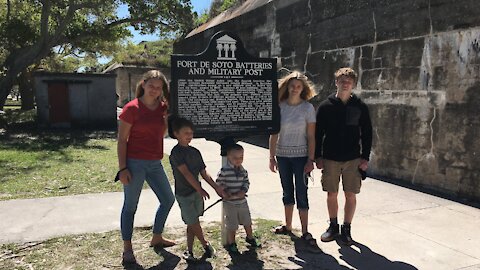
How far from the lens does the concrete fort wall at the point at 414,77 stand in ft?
20.0

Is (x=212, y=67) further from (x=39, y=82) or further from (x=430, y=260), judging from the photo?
(x=39, y=82)

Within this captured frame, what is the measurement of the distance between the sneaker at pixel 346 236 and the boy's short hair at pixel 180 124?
6.60ft

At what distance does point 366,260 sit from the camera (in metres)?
4.06

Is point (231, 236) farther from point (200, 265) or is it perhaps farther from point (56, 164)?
point (56, 164)

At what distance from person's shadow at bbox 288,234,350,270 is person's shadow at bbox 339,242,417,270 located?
15cm

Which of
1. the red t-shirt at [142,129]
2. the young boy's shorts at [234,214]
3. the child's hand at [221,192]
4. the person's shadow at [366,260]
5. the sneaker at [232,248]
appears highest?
the red t-shirt at [142,129]

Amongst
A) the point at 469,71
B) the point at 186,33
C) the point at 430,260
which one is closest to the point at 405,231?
the point at 430,260

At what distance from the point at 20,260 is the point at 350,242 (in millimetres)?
3245

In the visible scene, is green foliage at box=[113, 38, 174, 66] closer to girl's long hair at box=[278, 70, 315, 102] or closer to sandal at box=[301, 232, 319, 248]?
girl's long hair at box=[278, 70, 315, 102]

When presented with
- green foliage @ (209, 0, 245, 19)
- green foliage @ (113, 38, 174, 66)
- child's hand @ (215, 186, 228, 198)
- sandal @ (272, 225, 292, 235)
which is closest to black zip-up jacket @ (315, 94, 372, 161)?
sandal @ (272, 225, 292, 235)

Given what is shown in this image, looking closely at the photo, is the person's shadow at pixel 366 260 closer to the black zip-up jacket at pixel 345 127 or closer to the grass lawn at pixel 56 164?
the black zip-up jacket at pixel 345 127

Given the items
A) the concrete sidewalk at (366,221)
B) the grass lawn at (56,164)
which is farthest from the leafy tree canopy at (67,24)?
the concrete sidewalk at (366,221)

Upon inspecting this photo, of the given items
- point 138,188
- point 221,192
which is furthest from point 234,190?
point 138,188

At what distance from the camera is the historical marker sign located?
414cm
